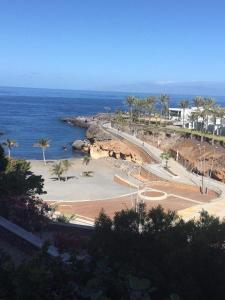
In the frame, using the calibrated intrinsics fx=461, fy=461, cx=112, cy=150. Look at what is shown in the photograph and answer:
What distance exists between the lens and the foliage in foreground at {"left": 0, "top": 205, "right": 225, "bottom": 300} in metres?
9.66

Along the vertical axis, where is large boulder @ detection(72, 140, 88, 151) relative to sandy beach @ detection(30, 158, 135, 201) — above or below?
below

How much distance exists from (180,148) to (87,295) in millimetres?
76510

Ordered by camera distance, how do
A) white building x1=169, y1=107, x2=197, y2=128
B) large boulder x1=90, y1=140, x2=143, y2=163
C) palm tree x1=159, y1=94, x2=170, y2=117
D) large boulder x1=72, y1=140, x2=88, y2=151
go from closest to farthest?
large boulder x1=90, y1=140, x2=143, y2=163, large boulder x1=72, y1=140, x2=88, y2=151, white building x1=169, y1=107, x2=197, y2=128, palm tree x1=159, y1=94, x2=170, y2=117

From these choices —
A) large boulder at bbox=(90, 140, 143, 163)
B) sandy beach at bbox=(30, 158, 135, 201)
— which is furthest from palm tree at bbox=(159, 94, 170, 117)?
sandy beach at bbox=(30, 158, 135, 201)

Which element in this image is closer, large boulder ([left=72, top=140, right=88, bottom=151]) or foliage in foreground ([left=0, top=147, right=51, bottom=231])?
foliage in foreground ([left=0, top=147, right=51, bottom=231])

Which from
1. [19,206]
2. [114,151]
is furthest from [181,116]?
[19,206]

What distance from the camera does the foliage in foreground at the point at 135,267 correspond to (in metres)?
9.66

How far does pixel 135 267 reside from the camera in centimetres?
1096

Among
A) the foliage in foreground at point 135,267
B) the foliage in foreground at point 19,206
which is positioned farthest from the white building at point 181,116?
the foliage in foreground at point 135,267

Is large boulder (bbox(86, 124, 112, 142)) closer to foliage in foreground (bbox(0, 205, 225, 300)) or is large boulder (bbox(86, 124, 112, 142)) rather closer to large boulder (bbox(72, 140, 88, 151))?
large boulder (bbox(72, 140, 88, 151))

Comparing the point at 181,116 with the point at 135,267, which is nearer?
the point at 135,267

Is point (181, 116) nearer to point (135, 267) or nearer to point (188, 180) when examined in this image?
point (188, 180)

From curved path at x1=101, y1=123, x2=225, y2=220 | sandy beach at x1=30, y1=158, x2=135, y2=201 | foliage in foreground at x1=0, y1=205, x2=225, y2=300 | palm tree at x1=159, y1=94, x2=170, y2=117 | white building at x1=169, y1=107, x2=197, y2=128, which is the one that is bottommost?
sandy beach at x1=30, y1=158, x2=135, y2=201

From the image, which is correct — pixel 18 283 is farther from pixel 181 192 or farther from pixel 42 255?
pixel 181 192
